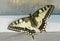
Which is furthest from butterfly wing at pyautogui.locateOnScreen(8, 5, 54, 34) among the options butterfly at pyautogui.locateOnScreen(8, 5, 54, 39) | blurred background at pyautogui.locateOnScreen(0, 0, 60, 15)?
blurred background at pyautogui.locateOnScreen(0, 0, 60, 15)

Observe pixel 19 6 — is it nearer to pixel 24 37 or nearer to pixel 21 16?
pixel 21 16

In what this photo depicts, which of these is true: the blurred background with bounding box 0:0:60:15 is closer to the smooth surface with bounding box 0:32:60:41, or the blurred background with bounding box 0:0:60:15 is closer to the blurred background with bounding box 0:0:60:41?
the blurred background with bounding box 0:0:60:41

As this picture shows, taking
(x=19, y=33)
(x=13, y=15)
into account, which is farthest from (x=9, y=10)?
(x=19, y=33)

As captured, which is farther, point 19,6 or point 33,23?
point 19,6

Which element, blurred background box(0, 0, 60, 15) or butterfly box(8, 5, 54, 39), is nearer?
butterfly box(8, 5, 54, 39)

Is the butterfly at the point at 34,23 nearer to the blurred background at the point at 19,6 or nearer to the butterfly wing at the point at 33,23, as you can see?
the butterfly wing at the point at 33,23

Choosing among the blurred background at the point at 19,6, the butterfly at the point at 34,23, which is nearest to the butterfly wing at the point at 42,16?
the butterfly at the point at 34,23

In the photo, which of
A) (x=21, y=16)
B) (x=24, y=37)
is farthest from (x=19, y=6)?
(x=24, y=37)

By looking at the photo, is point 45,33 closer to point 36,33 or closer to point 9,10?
point 36,33

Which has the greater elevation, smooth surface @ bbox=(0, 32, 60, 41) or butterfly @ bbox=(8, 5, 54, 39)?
butterfly @ bbox=(8, 5, 54, 39)
